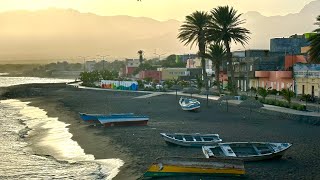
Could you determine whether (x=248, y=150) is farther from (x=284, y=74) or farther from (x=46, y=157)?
(x=284, y=74)

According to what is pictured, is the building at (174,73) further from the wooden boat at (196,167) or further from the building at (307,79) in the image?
the wooden boat at (196,167)

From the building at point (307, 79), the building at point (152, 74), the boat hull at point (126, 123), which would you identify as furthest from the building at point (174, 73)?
the boat hull at point (126, 123)

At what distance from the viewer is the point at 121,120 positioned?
47531mm

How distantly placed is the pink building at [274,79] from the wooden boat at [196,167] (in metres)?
52.5

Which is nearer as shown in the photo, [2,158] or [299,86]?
[2,158]

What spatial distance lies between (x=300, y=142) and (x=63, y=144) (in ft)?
56.8

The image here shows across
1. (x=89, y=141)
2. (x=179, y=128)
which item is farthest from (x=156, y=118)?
(x=89, y=141)

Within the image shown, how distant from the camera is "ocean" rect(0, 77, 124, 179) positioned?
92.6 ft

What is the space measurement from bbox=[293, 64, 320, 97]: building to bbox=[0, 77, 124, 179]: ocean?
32.2m

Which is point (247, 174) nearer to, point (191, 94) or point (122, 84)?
point (191, 94)

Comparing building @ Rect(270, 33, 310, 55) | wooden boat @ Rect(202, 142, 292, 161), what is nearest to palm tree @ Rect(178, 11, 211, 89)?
building @ Rect(270, 33, 310, 55)

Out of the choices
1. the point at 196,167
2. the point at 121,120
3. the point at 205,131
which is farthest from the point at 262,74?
the point at 196,167

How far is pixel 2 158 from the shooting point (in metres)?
33.7

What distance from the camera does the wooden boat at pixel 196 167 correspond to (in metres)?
24.2
